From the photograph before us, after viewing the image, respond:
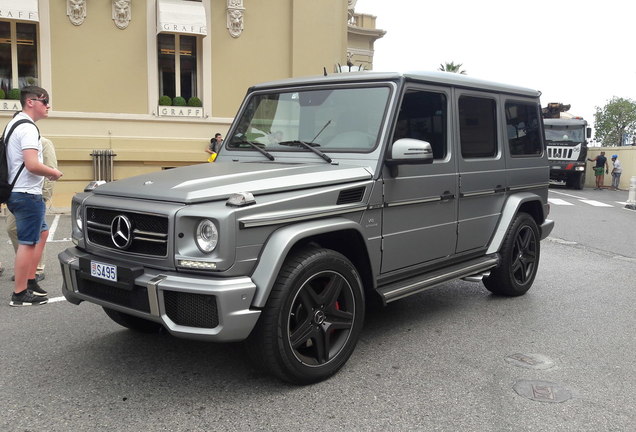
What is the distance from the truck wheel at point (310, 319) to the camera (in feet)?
11.5

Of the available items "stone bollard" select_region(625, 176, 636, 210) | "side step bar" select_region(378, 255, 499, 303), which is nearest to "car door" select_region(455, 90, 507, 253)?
"side step bar" select_region(378, 255, 499, 303)

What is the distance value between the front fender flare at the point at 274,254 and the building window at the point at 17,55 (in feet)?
44.3

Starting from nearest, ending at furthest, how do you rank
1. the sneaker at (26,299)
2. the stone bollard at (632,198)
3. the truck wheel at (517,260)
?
1. the sneaker at (26,299)
2. the truck wheel at (517,260)
3. the stone bollard at (632,198)

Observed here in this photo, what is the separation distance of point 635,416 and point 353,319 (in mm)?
1756

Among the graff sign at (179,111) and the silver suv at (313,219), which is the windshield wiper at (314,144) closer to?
the silver suv at (313,219)

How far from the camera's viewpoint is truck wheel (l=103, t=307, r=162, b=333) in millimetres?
4520

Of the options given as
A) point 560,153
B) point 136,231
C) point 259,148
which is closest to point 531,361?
point 259,148

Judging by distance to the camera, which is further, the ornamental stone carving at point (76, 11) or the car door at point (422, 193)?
the ornamental stone carving at point (76, 11)

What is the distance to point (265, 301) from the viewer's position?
3404 mm

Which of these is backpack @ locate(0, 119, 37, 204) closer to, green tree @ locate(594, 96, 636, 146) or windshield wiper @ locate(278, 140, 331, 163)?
windshield wiper @ locate(278, 140, 331, 163)

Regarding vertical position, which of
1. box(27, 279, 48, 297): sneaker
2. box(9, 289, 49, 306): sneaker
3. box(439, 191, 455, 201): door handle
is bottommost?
box(9, 289, 49, 306): sneaker

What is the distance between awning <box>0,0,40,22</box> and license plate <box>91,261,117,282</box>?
12555 mm

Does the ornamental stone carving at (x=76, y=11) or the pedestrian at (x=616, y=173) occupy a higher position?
the ornamental stone carving at (x=76, y=11)

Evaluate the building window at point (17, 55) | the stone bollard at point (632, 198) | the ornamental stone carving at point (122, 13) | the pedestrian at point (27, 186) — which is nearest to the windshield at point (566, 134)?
the stone bollard at point (632, 198)
